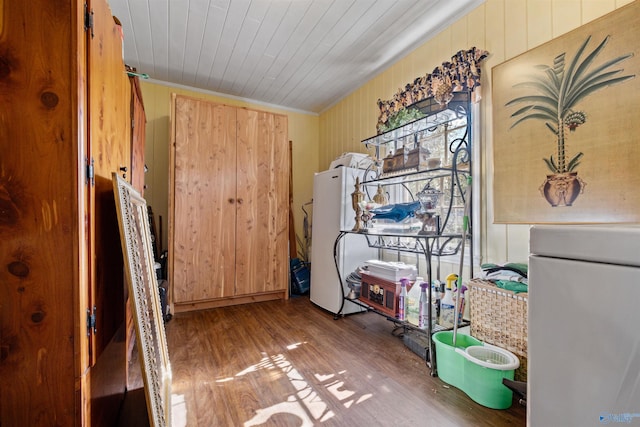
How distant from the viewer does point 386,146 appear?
2.94 meters

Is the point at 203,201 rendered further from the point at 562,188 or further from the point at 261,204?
the point at 562,188

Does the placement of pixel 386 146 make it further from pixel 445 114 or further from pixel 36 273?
pixel 36 273

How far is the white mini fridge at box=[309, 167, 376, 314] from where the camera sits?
111 inches

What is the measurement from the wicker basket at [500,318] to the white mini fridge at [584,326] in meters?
1.11

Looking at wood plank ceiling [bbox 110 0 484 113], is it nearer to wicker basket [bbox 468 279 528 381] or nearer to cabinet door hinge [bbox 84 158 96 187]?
cabinet door hinge [bbox 84 158 96 187]

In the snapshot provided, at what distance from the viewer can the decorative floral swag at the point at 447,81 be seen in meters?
2.06

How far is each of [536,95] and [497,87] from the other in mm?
281

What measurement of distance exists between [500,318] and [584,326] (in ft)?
4.26

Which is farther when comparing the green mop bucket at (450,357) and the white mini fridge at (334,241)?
the white mini fridge at (334,241)

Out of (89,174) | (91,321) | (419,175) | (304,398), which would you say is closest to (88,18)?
(89,174)

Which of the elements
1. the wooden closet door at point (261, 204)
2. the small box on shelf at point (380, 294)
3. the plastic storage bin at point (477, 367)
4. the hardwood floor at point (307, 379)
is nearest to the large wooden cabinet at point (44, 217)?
the hardwood floor at point (307, 379)

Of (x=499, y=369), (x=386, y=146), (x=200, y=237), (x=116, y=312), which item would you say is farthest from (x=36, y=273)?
(x=386, y=146)

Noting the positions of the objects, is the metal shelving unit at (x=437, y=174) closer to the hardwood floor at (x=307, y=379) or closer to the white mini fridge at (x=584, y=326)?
the hardwood floor at (x=307, y=379)

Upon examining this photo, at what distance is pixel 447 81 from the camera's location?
7.42ft
